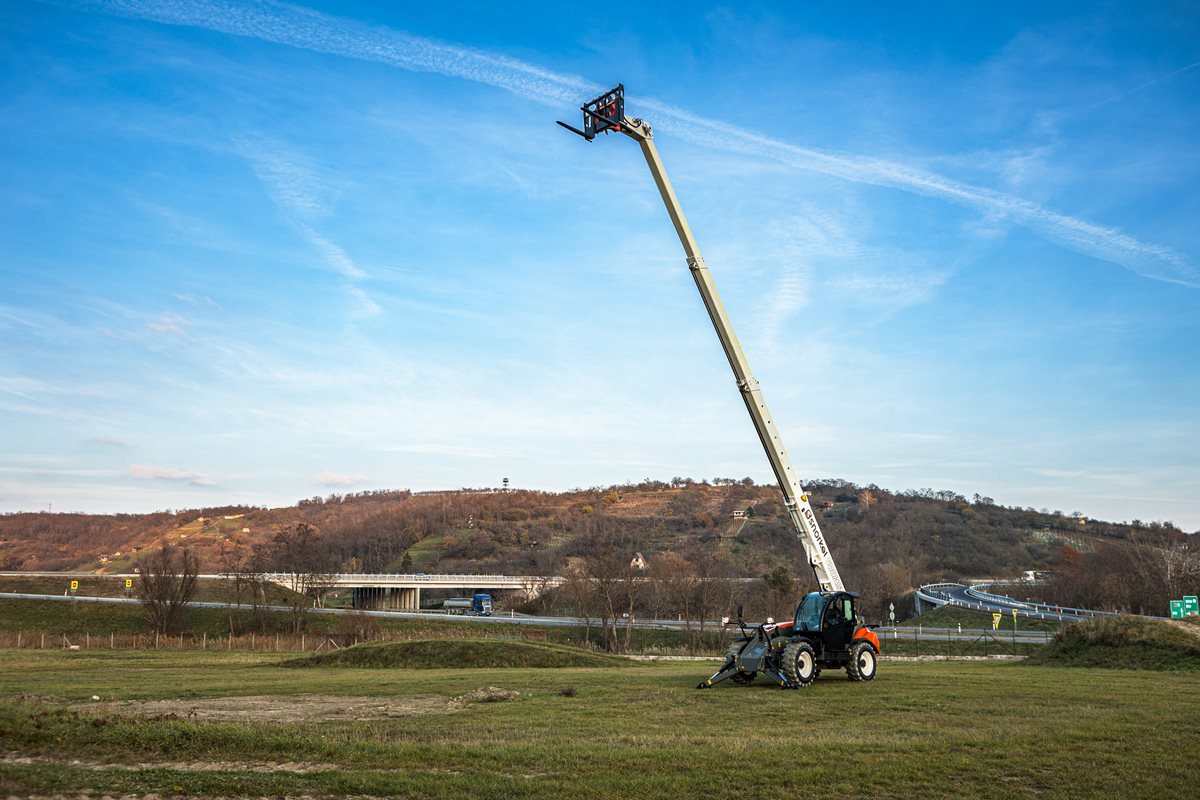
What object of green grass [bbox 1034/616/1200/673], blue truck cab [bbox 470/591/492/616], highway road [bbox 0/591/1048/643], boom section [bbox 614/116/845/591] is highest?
boom section [bbox 614/116/845/591]

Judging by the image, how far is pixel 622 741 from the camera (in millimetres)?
14359

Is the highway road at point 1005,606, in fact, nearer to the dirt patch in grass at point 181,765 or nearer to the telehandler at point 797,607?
the telehandler at point 797,607

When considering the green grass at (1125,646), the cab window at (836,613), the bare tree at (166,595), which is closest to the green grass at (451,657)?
the cab window at (836,613)

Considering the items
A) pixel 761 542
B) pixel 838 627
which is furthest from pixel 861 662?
pixel 761 542

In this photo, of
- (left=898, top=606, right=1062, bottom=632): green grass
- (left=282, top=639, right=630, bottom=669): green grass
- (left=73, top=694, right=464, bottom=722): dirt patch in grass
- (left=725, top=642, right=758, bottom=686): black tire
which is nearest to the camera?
(left=73, top=694, right=464, bottom=722): dirt patch in grass

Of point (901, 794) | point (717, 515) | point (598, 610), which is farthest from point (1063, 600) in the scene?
point (717, 515)

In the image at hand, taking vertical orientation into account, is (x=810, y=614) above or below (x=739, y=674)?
above

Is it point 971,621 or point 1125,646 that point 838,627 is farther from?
point 971,621

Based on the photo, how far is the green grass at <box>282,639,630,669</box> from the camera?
114ft

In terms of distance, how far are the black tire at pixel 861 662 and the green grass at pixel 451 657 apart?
1342 cm

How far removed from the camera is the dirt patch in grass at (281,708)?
17.7 m

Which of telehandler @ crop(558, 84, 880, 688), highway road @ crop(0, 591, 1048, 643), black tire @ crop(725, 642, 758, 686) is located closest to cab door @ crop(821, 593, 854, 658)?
telehandler @ crop(558, 84, 880, 688)

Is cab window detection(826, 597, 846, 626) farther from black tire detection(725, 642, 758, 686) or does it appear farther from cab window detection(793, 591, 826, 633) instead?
black tire detection(725, 642, 758, 686)

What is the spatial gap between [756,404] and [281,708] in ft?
53.9
